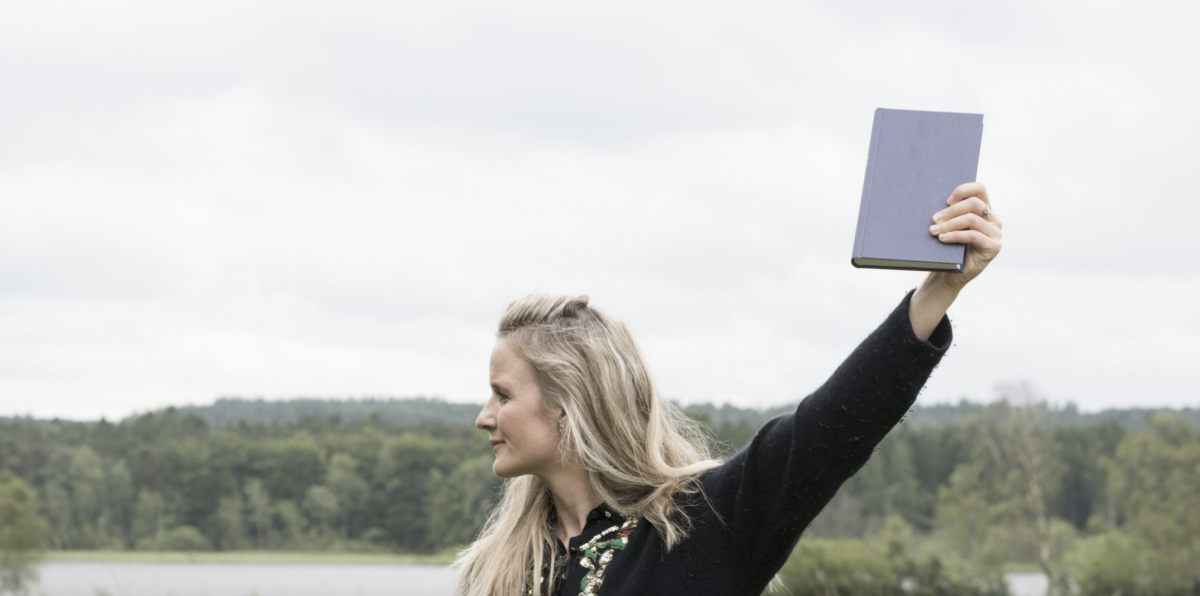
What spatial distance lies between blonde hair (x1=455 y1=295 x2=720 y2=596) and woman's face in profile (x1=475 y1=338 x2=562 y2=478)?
0.03 m

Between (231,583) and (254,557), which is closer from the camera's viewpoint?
(231,583)

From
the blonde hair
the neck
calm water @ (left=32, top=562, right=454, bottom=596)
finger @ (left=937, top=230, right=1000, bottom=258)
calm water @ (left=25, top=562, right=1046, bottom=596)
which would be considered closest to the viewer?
finger @ (left=937, top=230, right=1000, bottom=258)

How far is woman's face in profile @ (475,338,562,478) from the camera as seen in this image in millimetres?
2775

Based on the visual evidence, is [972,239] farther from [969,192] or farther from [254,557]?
[254,557]

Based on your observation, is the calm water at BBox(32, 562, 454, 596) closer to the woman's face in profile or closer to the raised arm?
the woman's face in profile

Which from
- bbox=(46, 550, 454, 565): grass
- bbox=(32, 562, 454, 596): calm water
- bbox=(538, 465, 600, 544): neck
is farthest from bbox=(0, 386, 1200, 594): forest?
bbox=(538, 465, 600, 544): neck

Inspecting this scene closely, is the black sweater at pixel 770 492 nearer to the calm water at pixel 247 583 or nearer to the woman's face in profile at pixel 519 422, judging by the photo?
the woman's face in profile at pixel 519 422

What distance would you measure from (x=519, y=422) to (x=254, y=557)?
6435 cm

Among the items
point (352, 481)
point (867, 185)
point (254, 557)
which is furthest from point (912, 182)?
point (352, 481)

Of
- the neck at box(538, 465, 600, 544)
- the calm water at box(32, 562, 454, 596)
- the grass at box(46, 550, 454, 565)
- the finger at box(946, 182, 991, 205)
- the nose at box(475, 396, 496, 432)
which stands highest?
the finger at box(946, 182, 991, 205)

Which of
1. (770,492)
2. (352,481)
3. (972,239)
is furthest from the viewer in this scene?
(352,481)

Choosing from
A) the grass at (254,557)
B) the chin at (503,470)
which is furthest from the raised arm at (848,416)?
the grass at (254,557)

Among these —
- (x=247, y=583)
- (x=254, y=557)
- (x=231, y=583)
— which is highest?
(x=247, y=583)

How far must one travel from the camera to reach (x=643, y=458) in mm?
2783
